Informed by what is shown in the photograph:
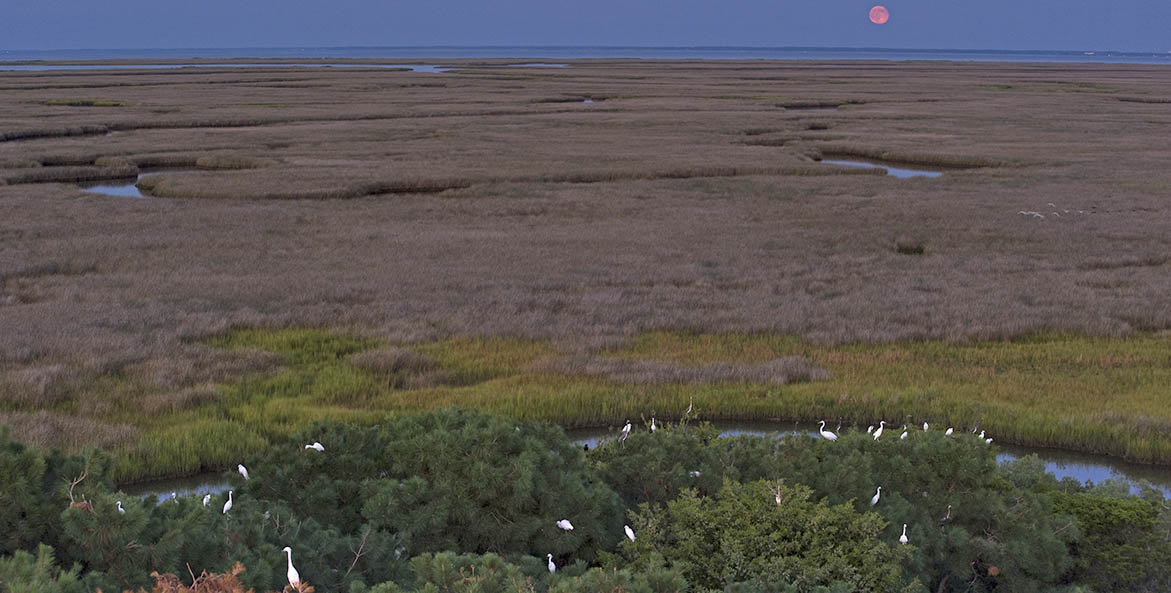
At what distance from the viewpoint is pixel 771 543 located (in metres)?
7.64

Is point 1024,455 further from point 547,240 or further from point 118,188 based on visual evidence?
point 118,188

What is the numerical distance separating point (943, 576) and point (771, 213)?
78.4ft

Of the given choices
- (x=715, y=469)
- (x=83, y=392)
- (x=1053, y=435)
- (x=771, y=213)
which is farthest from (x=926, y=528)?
(x=771, y=213)

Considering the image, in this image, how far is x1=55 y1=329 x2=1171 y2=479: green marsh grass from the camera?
1393cm

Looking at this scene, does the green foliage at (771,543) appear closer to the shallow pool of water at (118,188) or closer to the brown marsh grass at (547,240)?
the brown marsh grass at (547,240)

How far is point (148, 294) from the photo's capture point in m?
20.6

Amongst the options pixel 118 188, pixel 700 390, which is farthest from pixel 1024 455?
pixel 118 188

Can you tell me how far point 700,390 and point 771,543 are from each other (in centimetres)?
809

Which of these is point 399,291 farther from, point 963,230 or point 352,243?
point 963,230

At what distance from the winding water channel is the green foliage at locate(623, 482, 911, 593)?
4046 millimetres

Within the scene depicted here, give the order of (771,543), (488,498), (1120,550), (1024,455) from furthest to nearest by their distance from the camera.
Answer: (1024,455)
(1120,550)
(488,498)
(771,543)

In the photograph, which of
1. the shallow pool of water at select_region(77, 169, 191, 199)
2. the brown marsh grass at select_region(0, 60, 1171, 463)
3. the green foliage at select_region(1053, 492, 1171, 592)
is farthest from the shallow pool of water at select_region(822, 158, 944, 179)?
the green foliage at select_region(1053, 492, 1171, 592)

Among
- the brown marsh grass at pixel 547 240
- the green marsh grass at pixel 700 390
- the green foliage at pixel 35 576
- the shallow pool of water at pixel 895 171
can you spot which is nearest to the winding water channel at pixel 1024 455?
the green marsh grass at pixel 700 390

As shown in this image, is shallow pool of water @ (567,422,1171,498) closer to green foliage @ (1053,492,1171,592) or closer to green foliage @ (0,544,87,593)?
green foliage @ (1053,492,1171,592)
